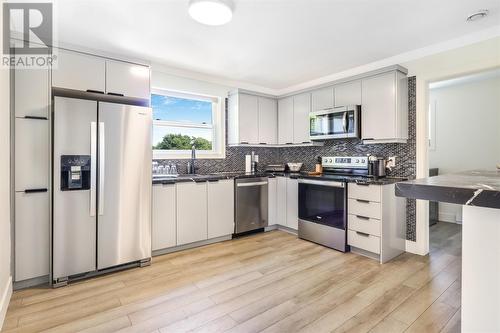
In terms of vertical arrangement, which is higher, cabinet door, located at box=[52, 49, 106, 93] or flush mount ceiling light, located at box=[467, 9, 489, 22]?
flush mount ceiling light, located at box=[467, 9, 489, 22]

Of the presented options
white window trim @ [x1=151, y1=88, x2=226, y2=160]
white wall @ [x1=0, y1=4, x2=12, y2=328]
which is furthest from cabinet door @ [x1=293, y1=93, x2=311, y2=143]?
white wall @ [x1=0, y1=4, x2=12, y2=328]

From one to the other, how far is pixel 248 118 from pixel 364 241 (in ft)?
8.14

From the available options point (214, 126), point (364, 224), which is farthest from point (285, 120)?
point (364, 224)

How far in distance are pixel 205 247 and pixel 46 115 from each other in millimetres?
2270

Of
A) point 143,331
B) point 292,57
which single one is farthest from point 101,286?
point 292,57

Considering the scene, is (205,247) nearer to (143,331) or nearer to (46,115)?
(143,331)

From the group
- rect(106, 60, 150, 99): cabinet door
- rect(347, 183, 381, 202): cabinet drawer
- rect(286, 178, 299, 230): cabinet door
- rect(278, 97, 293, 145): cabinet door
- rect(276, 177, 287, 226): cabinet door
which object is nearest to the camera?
rect(106, 60, 150, 99): cabinet door

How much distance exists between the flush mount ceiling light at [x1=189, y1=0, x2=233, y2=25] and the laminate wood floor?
2359 millimetres

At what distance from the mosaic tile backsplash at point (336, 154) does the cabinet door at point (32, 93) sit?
149cm

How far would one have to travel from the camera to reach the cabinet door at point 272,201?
4125 millimetres

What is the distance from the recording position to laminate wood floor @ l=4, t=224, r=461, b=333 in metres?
1.84

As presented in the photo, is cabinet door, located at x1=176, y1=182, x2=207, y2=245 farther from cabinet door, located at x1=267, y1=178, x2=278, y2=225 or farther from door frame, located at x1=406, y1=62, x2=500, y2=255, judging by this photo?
door frame, located at x1=406, y1=62, x2=500, y2=255

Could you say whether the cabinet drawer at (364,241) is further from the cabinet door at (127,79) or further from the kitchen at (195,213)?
the cabinet door at (127,79)

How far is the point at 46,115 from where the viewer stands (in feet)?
8.03
